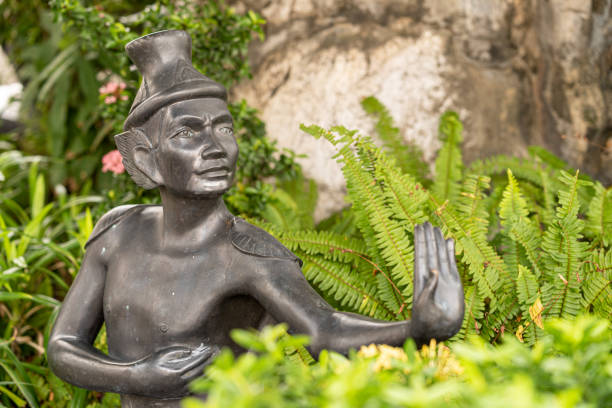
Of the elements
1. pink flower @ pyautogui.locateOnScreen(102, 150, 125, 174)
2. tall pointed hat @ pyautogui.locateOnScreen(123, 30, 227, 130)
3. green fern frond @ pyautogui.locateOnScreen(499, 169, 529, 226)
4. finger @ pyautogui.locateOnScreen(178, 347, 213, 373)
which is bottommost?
pink flower @ pyautogui.locateOnScreen(102, 150, 125, 174)

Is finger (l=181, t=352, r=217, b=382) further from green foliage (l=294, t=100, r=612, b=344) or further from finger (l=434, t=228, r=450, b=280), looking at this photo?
green foliage (l=294, t=100, r=612, b=344)

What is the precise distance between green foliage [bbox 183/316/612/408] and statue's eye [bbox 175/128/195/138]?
85cm

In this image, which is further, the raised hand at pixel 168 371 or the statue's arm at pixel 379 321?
the raised hand at pixel 168 371

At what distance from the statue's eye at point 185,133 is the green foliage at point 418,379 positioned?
0.85 m

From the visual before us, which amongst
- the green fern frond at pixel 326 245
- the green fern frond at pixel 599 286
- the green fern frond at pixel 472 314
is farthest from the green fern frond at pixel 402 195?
the green fern frond at pixel 599 286

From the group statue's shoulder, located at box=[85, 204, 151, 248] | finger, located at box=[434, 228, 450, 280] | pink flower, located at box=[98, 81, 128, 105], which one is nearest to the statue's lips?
statue's shoulder, located at box=[85, 204, 151, 248]

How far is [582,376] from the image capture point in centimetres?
124

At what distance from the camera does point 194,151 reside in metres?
1.90

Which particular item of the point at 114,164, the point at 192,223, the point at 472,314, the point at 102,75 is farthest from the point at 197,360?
the point at 102,75

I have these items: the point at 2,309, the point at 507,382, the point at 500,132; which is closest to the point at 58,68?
the point at 2,309

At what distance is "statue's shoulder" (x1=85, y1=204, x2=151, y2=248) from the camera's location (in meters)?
2.17

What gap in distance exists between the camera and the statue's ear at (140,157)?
1999 mm

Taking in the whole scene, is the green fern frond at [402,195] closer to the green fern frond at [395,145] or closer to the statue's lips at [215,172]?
the green fern frond at [395,145]

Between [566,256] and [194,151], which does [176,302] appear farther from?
[566,256]
